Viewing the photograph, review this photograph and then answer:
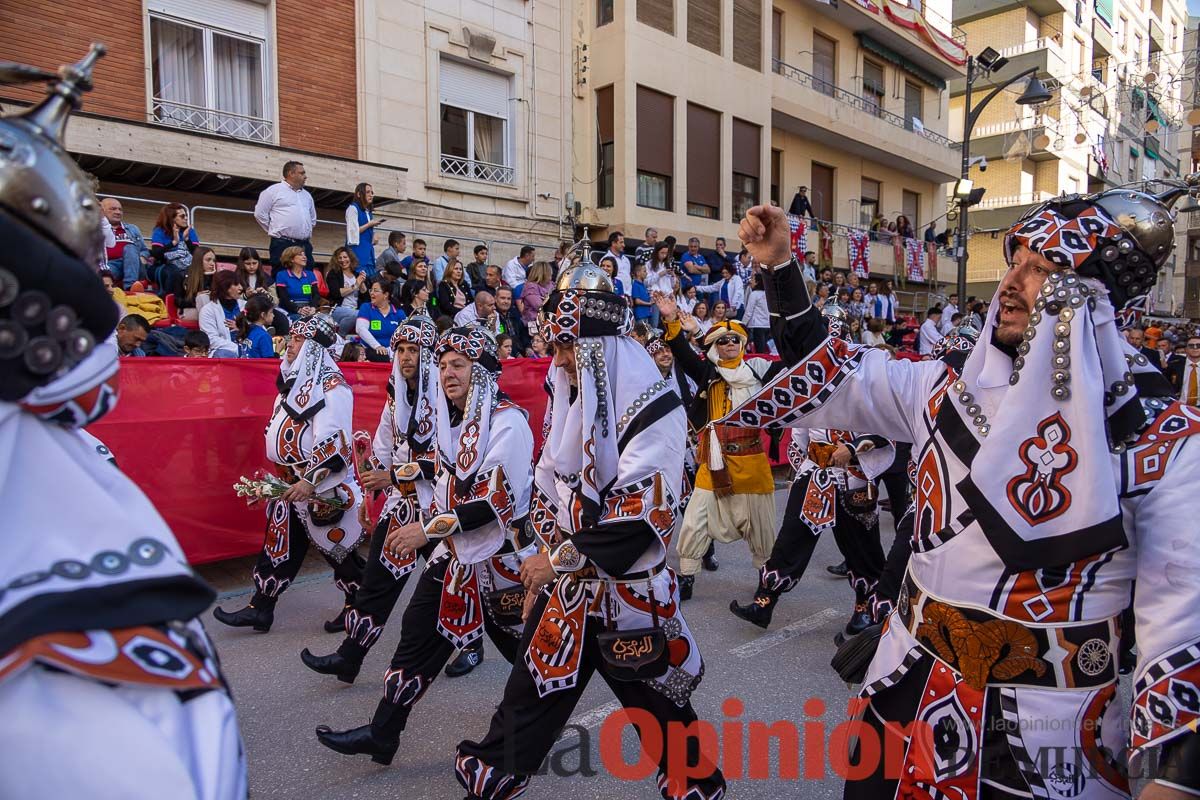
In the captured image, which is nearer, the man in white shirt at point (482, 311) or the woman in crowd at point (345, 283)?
the woman in crowd at point (345, 283)

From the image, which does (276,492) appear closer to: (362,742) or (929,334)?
(362,742)

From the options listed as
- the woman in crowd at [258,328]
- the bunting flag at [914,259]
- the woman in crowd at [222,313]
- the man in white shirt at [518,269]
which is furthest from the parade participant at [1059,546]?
the bunting flag at [914,259]

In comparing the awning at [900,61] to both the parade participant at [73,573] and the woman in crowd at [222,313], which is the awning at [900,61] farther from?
the parade participant at [73,573]

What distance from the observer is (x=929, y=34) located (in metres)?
25.8

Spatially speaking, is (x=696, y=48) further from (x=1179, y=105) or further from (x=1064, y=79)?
(x=1179, y=105)

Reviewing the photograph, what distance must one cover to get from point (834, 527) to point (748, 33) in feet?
58.2

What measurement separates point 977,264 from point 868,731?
3816 centimetres

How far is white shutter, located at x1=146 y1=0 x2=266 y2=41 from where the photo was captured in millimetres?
11167

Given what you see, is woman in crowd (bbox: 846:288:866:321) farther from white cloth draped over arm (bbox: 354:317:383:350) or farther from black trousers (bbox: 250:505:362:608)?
black trousers (bbox: 250:505:362:608)

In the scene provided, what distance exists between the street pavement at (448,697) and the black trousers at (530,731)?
2.38ft

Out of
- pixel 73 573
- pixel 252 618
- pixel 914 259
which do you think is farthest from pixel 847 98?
pixel 73 573

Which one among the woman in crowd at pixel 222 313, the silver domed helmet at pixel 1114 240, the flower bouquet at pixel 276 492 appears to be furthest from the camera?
the woman in crowd at pixel 222 313

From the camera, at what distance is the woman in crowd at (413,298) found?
1021 centimetres

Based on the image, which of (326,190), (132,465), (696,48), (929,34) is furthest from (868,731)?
(929,34)
